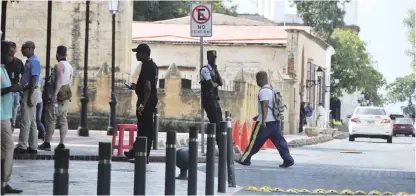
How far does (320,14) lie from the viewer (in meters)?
91.6

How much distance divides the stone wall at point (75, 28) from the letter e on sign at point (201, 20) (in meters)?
22.7

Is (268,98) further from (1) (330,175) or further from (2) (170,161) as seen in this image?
(2) (170,161)

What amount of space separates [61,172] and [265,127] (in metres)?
11.3

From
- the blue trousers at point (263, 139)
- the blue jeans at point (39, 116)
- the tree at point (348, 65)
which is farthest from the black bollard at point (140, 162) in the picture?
Answer: the tree at point (348, 65)

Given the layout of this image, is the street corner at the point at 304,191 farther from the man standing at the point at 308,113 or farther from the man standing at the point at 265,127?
the man standing at the point at 308,113

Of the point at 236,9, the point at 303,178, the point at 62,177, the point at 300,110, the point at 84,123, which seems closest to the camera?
the point at 62,177

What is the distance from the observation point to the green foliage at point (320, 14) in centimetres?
9106

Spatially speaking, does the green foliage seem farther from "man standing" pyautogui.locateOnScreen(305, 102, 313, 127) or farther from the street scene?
"man standing" pyautogui.locateOnScreen(305, 102, 313, 127)

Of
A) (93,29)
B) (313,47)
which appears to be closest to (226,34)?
(313,47)

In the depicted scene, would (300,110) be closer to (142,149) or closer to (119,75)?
(119,75)

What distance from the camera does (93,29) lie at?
43781mm

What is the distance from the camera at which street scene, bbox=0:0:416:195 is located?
43.2ft

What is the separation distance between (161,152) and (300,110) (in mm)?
34536

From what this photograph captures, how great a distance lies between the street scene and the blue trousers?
2 cm
